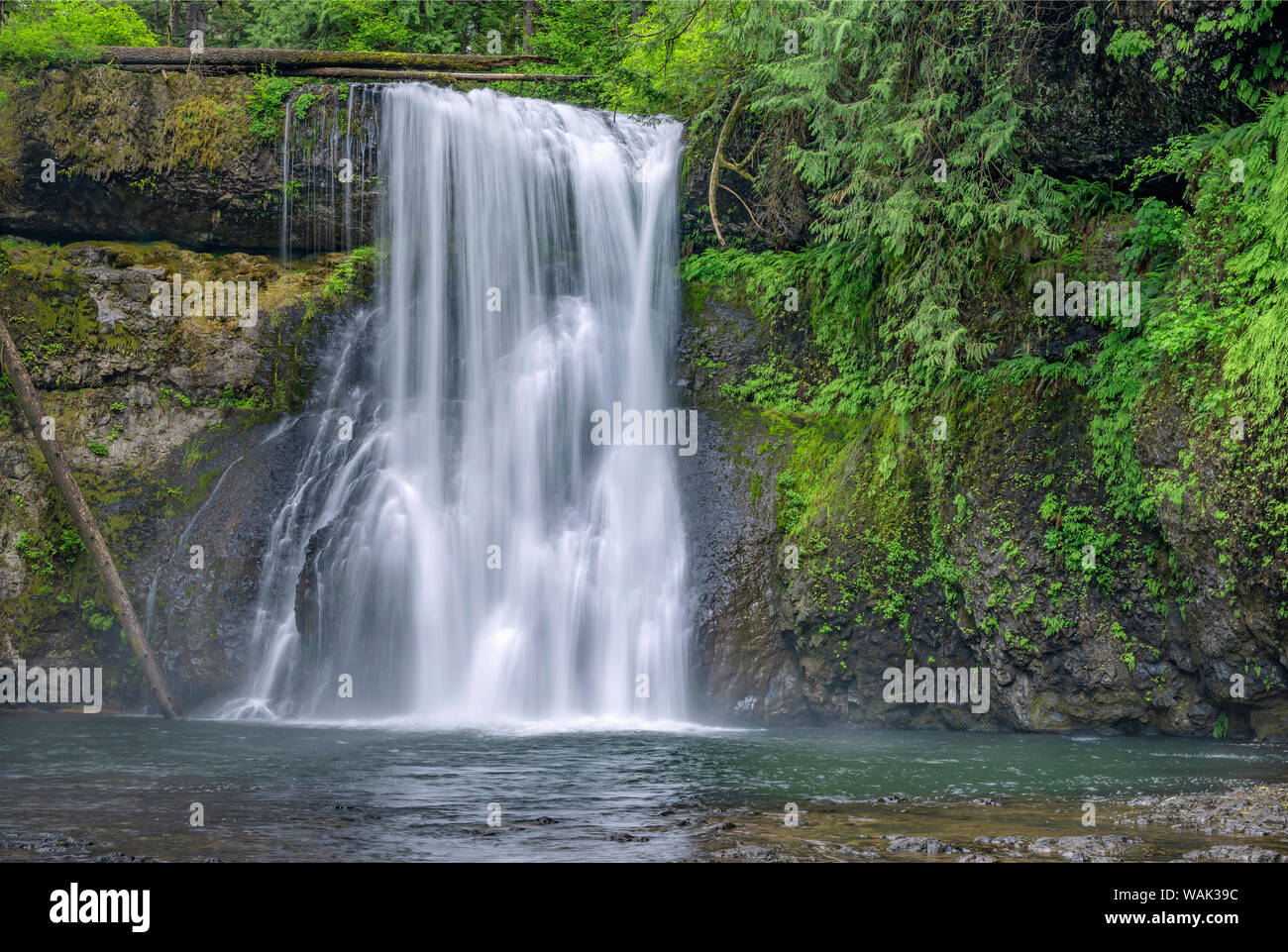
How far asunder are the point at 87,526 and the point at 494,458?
19.3ft

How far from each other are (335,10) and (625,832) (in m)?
22.0

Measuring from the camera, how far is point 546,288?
57.2 ft

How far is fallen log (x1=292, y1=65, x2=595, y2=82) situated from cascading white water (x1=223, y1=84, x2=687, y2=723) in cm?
144

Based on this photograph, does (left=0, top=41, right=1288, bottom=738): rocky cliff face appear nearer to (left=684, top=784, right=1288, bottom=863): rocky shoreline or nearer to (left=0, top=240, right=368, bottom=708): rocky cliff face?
(left=0, top=240, right=368, bottom=708): rocky cliff face

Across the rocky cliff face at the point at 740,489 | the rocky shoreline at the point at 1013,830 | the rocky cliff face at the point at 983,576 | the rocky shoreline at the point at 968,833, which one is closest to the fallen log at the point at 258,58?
the rocky cliff face at the point at 740,489

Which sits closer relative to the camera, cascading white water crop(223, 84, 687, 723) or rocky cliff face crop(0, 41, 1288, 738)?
rocky cliff face crop(0, 41, 1288, 738)

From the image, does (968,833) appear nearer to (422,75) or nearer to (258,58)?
(422,75)

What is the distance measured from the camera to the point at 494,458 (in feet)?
53.4

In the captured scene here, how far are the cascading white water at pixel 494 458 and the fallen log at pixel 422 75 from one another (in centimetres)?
144

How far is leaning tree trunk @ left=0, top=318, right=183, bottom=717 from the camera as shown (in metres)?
15.1

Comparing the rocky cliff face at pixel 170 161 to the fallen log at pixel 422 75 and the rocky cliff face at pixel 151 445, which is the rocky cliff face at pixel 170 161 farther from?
the fallen log at pixel 422 75

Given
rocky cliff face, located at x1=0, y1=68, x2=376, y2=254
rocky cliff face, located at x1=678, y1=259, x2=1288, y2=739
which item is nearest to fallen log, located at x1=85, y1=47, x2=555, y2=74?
rocky cliff face, located at x1=0, y1=68, x2=376, y2=254

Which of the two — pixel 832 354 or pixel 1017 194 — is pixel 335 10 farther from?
pixel 1017 194

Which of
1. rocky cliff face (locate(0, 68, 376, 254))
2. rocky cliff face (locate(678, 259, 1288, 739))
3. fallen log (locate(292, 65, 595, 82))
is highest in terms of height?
fallen log (locate(292, 65, 595, 82))
